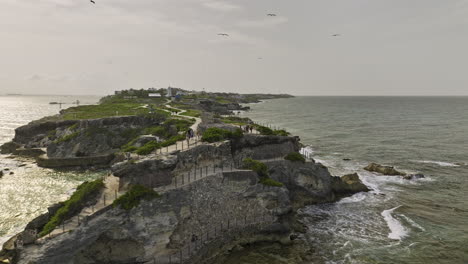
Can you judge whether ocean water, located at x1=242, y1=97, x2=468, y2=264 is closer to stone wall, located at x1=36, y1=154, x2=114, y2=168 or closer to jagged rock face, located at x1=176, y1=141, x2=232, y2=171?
jagged rock face, located at x1=176, y1=141, x2=232, y2=171

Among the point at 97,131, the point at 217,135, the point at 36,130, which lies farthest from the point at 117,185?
the point at 36,130

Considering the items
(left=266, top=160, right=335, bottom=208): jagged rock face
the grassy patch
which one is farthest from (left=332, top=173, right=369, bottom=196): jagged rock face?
the grassy patch

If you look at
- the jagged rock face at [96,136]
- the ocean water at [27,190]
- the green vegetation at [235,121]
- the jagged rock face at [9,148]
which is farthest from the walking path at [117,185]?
the jagged rock face at [9,148]

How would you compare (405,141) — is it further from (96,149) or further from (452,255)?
(96,149)

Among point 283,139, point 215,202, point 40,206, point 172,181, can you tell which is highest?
point 283,139

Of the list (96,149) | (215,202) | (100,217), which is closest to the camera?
(100,217)

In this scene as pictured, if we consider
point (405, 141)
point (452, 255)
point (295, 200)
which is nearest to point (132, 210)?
point (295, 200)

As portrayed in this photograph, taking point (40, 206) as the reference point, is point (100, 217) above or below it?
above
